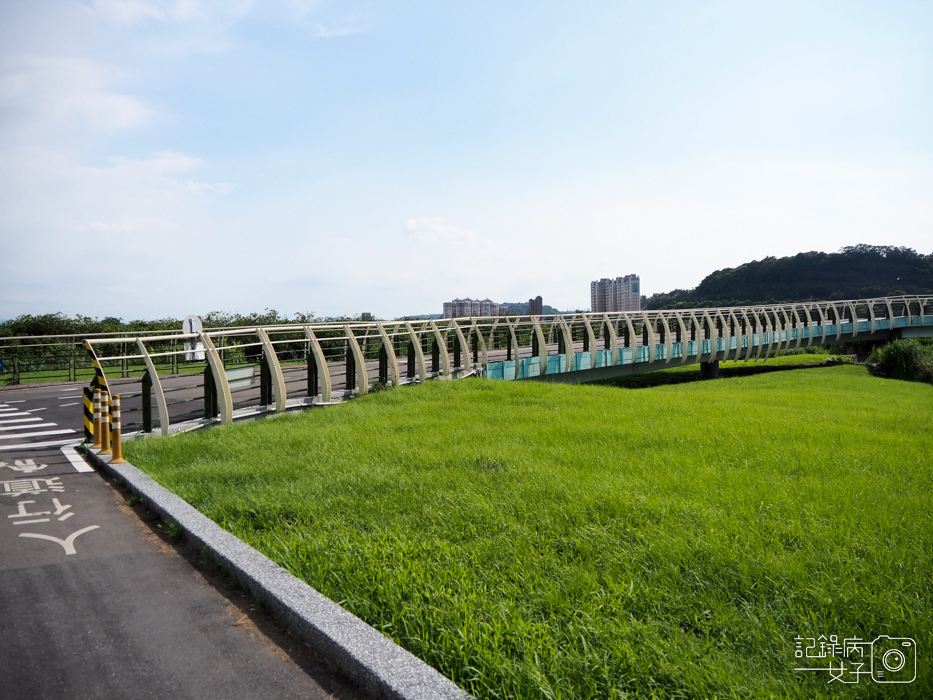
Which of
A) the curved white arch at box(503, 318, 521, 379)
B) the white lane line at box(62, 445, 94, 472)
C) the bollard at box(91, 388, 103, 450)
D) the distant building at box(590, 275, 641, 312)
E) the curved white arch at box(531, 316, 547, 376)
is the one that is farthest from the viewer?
the distant building at box(590, 275, 641, 312)

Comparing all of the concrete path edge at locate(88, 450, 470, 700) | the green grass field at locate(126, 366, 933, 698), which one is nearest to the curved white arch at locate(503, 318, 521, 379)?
the green grass field at locate(126, 366, 933, 698)

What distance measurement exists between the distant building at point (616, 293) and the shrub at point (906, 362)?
8759cm

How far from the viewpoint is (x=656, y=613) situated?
130 inches

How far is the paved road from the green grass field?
511mm

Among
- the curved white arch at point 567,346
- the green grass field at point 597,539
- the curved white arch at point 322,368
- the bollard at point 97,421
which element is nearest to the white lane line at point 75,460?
the bollard at point 97,421

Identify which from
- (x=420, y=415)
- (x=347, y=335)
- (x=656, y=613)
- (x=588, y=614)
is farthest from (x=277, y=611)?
(x=347, y=335)

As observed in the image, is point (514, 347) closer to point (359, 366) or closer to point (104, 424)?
point (359, 366)

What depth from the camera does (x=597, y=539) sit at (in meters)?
4.29

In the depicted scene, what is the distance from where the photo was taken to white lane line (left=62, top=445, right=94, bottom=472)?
24.9ft

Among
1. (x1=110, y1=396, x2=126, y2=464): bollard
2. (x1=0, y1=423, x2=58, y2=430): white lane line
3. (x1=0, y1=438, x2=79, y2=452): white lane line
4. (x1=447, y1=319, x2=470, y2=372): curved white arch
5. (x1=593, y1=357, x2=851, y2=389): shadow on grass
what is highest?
(x1=447, y1=319, x2=470, y2=372): curved white arch

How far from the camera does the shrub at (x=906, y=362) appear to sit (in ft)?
102

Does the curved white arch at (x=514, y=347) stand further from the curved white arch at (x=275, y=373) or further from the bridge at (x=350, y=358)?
the curved white arch at (x=275, y=373)

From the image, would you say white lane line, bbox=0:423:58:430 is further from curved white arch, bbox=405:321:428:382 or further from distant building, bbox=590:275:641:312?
distant building, bbox=590:275:641:312

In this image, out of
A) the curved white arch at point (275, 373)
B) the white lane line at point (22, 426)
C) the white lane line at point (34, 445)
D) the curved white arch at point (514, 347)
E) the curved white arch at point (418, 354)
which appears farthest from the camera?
the curved white arch at point (514, 347)
